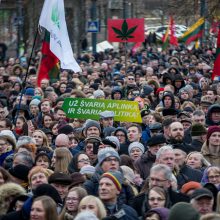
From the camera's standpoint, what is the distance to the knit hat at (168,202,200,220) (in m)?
9.81

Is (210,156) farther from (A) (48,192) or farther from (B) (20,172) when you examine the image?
(A) (48,192)

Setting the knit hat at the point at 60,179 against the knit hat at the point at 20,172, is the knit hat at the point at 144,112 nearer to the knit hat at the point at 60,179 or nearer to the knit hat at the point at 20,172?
the knit hat at the point at 20,172

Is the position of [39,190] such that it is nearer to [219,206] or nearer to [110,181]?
[110,181]

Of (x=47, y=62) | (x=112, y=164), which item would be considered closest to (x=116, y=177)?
(x=112, y=164)

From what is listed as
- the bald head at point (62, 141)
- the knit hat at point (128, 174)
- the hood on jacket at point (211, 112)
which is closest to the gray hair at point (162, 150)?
the knit hat at point (128, 174)

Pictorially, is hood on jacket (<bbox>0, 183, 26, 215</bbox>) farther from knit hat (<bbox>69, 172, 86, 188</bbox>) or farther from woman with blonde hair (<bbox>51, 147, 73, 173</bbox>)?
woman with blonde hair (<bbox>51, 147, 73, 173</bbox>)

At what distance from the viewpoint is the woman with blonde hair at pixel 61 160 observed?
46.9ft

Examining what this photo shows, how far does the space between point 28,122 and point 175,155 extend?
18.1 ft

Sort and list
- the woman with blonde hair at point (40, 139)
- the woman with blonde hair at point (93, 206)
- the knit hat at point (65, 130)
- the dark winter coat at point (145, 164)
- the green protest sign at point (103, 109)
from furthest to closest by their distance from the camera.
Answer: the green protest sign at point (103, 109), the knit hat at point (65, 130), the woman with blonde hair at point (40, 139), the dark winter coat at point (145, 164), the woman with blonde hair at point (93, 206)

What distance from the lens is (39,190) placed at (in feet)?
37.9

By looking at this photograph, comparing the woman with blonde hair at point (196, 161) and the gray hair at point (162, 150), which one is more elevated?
the gray hair at point (162, 150)

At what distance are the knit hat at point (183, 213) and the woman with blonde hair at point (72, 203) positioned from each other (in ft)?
4.94

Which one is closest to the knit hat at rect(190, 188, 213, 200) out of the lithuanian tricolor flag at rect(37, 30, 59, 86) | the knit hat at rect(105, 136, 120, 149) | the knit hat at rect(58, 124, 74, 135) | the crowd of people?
the crowd of people

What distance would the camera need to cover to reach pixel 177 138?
15.7 meters
